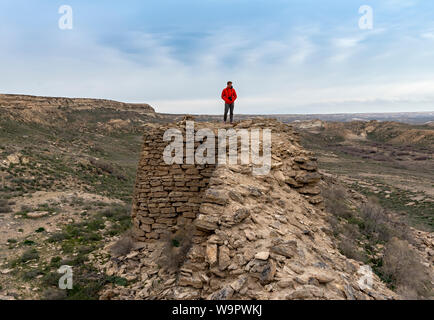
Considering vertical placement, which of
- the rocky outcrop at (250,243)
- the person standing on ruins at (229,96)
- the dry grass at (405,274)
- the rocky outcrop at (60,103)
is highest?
the rocky outcrop at (60,103)

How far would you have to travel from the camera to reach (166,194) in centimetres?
659

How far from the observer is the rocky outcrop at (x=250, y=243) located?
3436 millimetres

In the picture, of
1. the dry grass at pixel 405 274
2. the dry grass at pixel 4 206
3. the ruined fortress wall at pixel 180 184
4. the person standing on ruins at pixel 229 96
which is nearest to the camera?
the dry grass at pixel 405 274

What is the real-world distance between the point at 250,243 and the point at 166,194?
3.21 meters

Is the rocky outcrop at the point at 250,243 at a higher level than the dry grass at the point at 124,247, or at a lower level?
higher

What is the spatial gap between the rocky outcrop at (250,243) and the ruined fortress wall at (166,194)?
27 millimetres

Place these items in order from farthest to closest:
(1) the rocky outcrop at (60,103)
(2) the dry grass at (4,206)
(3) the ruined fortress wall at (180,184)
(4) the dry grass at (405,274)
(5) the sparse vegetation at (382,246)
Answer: (1) the rocky outcrop at (60,103) < (2) the dry grass at (4,206) < (3) the ruined fortress wall at (180,184) < (5) the sparse vegetation at (382,246) < (4) the dry grass at (405,274)

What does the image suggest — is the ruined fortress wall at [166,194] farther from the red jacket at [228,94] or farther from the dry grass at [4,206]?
the dry grass at [4,206]

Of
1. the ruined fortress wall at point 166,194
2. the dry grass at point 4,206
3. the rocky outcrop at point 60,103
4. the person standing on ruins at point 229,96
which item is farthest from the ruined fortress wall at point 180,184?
the rocky outcrop at point 60,103

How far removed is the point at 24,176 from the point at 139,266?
511 inches

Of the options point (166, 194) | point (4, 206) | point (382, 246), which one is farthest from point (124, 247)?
point (4, 206)

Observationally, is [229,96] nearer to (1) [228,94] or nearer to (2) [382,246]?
(1) [228,94]

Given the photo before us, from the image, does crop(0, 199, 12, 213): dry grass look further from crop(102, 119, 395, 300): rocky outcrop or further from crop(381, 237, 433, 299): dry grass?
crop(381, 237, 433, 299): dry grass

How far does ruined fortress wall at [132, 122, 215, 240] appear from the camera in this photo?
6.47 m
